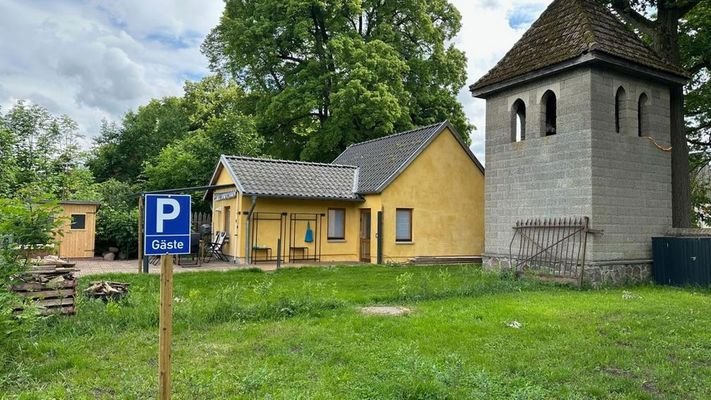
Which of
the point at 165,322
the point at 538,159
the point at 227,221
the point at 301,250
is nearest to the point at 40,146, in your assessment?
the point at 227,221

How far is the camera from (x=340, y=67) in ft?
88.6

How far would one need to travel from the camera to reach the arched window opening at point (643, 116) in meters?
13.5

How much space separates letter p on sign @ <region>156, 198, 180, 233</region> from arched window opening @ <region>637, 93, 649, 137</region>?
13054 mm

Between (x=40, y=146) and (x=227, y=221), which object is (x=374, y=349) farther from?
(x=40, y=146)

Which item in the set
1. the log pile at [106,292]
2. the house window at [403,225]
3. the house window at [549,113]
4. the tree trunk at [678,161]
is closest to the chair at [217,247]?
the house window at [403,225]

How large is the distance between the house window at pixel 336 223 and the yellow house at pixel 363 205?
0.13 feet

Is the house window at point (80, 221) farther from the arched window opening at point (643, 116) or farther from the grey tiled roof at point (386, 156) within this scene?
the arched window opening at point (643, 116)

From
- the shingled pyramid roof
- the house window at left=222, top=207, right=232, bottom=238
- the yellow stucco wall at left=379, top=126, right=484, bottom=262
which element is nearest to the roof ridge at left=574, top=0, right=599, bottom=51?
the shingled pyramid roof

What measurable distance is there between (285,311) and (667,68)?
12.0 metres

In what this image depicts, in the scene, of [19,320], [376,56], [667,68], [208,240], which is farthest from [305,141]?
[19,320]

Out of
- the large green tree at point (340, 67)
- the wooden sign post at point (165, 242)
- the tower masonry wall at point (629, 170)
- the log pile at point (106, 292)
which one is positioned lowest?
the log pile at point (106, 292)

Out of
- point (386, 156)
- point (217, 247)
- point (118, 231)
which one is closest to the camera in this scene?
point (217, 247)

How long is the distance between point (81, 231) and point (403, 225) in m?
12.3

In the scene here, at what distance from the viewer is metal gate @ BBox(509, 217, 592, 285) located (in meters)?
12.4
